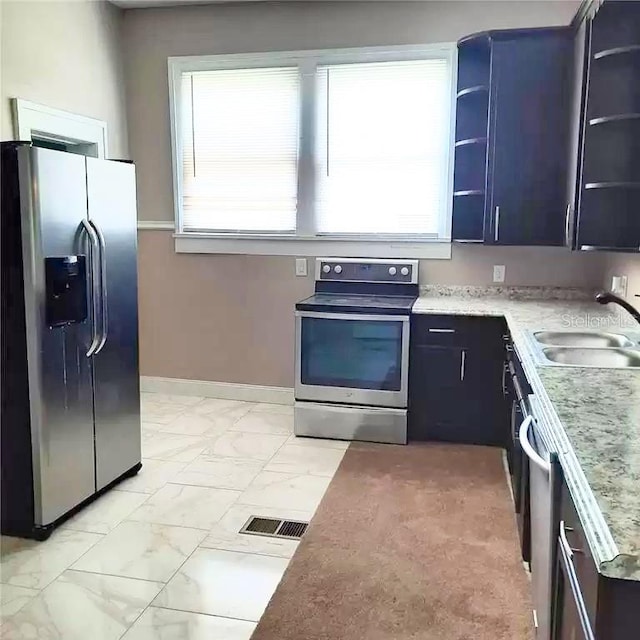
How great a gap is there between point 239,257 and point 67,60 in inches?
65.5

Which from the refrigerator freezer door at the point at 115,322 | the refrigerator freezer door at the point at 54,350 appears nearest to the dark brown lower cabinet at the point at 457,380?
the refrigerator freezer door at the point at 115,322

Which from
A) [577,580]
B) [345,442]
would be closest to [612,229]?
[345,442]

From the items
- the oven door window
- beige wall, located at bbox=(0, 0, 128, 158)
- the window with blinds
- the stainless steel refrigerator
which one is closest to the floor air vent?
the stainless steel refrigerator

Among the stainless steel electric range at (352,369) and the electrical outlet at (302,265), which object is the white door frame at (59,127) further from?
the stainless steel electric range at (352,369)

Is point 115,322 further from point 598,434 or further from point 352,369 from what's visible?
point 598,434

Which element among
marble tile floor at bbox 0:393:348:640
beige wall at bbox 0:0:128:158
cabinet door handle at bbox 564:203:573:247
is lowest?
marble tile floor at bbox 0:393:348:640

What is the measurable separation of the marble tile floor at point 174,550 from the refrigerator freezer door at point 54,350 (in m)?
0.23

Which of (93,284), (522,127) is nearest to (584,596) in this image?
(93,284)

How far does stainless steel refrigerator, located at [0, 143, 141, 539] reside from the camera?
2611 mm

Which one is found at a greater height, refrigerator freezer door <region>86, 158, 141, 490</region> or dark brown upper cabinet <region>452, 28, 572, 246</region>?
dark brown upper cabinet <region>452, 28, 572, 246</region>

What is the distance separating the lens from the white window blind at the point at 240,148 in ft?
14.6

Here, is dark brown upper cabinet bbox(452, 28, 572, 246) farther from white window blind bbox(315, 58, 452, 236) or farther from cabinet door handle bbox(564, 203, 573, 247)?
white window blind bbox(315, 58, 452, 236)

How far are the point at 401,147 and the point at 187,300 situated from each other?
191 cm

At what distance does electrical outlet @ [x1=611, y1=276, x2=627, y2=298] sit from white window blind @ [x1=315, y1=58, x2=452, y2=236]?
1185mm
